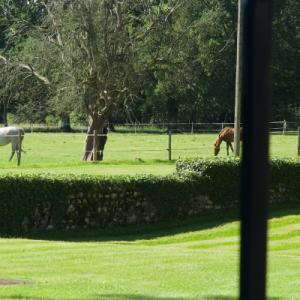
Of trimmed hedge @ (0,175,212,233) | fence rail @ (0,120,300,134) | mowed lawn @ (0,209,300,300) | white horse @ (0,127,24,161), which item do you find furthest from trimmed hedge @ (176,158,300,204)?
fence rail @ (0,120,300,134)

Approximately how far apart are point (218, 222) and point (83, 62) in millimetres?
15203

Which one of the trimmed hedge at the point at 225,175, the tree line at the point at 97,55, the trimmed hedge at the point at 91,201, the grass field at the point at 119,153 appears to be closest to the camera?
the trimmed hedge at the point at 91,201

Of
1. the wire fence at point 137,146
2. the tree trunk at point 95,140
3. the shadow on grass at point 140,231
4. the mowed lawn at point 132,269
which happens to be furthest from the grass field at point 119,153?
the mowed lawn at point 132,269

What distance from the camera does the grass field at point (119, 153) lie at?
2969cm

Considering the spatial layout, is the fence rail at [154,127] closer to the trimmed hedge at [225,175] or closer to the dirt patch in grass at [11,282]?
the trimmed hedge at [225,175]

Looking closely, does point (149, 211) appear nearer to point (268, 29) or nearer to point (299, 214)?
point (299, 214)

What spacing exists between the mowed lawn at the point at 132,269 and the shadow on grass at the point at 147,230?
0.22 feet

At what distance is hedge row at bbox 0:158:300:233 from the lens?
18344 millimetres

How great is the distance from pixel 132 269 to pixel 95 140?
76.3 ft

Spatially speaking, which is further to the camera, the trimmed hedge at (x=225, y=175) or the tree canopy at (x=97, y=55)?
the tree canopy at (x=97, y=55)

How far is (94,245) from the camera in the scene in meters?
15.9

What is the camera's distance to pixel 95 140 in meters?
34.8

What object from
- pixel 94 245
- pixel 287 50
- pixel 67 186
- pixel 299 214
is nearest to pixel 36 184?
pixel 67 186

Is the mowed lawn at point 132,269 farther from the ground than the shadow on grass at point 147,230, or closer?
Result: farther from the ground
